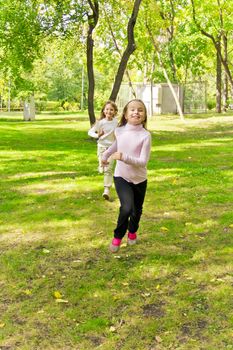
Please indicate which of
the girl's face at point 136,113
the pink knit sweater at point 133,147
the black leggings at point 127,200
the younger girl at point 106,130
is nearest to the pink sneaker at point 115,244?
the black leggings at point 127,200

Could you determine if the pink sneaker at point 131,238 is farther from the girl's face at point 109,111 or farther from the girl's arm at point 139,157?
the girl's face at point 109,111

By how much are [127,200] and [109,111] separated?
341 cm

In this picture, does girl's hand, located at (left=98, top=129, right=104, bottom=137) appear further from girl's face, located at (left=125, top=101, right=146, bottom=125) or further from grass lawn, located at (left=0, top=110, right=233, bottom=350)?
girl's face, located at (left=125, top=101, right=146, bottom=125)

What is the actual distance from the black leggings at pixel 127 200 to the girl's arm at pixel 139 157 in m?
0.38

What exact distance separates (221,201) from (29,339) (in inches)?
224

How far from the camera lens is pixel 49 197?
970 centimetres

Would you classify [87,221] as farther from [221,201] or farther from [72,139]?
[72,139]

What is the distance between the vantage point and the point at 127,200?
5.82 metres

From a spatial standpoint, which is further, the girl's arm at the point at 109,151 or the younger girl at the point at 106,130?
the younger girl at the point at 106,130

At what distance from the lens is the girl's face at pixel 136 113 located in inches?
232

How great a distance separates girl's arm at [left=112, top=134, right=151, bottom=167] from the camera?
5.43 m

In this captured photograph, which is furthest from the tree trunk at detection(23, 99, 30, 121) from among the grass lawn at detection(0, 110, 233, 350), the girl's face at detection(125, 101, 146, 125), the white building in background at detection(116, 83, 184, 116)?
the girl's face at detection(125, 101, 146, 125)

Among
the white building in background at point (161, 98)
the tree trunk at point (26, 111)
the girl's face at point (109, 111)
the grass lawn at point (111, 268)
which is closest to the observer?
the grass lawn at point (111, 268)

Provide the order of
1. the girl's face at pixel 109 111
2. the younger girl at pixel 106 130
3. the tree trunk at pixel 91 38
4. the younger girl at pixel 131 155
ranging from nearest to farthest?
Result: the younger girl at pixel 131 155 < the girl's face at pixel 109 111 < the younger girl at pixel 106 130 < the tree trunk at pixel 91 38
